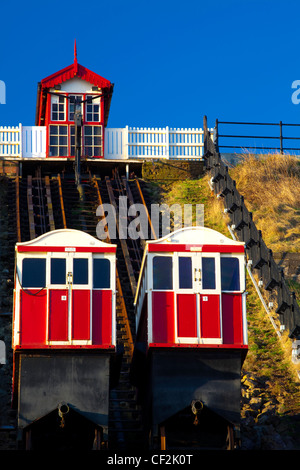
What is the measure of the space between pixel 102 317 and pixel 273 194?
17.2m

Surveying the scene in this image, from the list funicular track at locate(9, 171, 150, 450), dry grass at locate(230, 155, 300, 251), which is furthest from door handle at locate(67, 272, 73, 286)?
dry grass at locate(230, 155, 300, 251)

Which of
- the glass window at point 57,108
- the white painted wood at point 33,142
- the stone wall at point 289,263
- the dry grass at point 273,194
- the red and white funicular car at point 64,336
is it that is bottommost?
the red and white funicular car at point 64,336

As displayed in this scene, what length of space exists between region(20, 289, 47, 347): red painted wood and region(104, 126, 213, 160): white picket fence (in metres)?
20.3

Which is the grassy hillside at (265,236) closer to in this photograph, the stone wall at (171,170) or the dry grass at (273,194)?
the dry grass at (273,194)

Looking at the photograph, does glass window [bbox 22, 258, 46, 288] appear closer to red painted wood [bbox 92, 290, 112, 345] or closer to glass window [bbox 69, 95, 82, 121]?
red painted wood [bbox 92, 290, 112, 345]

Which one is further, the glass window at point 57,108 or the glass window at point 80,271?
the glass window at point 57,108

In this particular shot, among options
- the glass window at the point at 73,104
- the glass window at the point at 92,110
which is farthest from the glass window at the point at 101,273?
the glass window at the point at 92,110

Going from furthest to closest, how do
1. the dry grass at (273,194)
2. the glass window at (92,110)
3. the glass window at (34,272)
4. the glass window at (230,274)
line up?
the glass window at (92,110) → the dry grass at (273,194) → the glass window at (230,274) → the glass window at (34,272)

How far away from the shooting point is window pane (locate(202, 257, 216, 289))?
21.7m

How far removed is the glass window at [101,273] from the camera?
848 inches

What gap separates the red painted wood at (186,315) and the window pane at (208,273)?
1.21 ft

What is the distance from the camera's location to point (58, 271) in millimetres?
21406

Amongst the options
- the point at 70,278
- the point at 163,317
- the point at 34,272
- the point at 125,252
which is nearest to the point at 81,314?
the point at 70,278

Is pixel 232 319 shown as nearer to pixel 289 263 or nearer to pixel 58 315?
pixel 58 315
